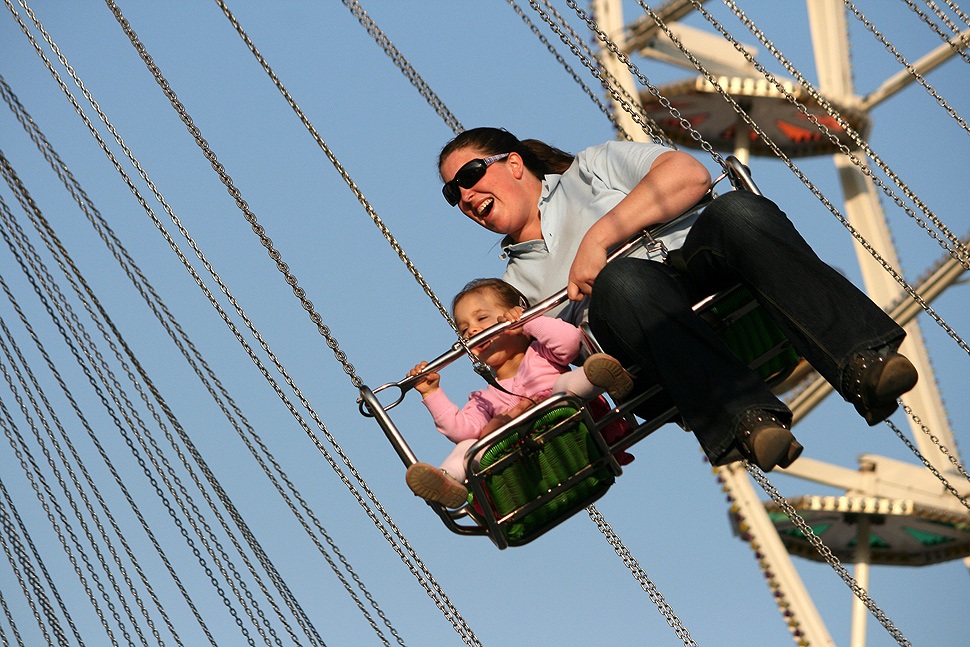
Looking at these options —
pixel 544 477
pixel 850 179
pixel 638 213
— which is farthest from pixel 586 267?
pixel 850 179

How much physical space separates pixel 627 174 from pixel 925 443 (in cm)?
1279

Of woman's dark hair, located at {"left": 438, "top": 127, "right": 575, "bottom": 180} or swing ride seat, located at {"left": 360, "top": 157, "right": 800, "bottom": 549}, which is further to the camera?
woman's dark hair, located at {"left": 438, "top": 127, "right": 575, "bottom": 180}

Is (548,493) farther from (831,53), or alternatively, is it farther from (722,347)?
(831,53)

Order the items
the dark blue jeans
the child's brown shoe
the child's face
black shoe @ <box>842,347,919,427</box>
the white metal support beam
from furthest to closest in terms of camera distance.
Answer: the white metal support beam < the child's face < the child's brown shoe < the dark blue jeans < black shoe @ <box>842,347,919,427</box>

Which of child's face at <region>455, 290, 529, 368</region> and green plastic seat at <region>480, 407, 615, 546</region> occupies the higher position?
child's face at <region>455, 290, 529, 368</region>

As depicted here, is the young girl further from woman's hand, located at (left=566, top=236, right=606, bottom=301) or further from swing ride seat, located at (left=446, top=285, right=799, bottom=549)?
woman's hand, located at (left=566, top=236, right=606, bottom=301)

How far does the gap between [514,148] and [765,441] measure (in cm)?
155

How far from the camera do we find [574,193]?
3684 mm

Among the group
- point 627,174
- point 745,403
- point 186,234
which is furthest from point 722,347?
point 186,234

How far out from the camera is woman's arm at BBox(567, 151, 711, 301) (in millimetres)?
3166

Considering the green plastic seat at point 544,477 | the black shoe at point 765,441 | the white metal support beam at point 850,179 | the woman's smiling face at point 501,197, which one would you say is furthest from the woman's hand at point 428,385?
the white metal support beam at point 850,179

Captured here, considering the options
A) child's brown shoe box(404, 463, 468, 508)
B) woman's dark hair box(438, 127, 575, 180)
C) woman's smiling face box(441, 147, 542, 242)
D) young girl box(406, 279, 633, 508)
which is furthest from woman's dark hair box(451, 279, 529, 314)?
child's brown shoe box(404, 463, 468, 508)

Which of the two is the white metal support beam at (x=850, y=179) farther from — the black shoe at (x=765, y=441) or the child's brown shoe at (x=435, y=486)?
the black shoe at (x=765, y=441)

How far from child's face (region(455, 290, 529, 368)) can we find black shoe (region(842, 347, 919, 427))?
119 cm
